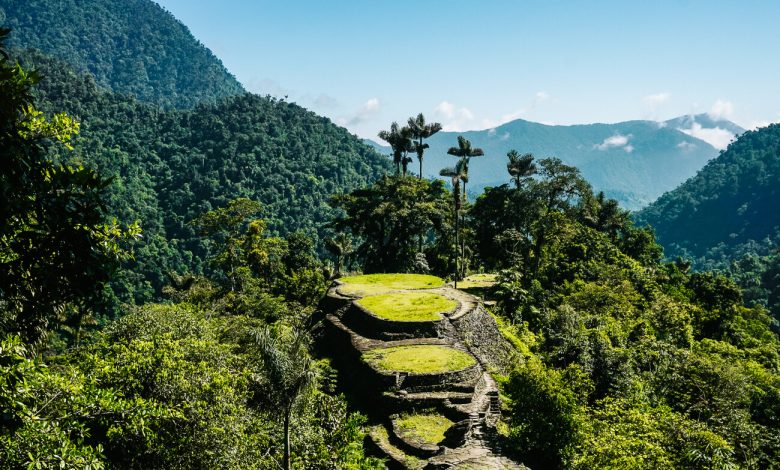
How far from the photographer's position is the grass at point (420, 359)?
21.7 meters

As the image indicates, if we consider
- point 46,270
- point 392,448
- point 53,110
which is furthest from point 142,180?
point 46,270

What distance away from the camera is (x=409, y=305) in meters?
27.5

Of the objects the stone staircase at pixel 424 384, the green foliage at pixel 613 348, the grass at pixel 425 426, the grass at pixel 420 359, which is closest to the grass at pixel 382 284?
the stone staircase at pixel 424 384

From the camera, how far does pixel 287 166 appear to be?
111 metres

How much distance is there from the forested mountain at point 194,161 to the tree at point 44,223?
7425 centimetres

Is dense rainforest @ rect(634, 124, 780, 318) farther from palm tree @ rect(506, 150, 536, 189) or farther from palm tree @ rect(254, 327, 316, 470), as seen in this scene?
palm tree @ rect(254, 327, 316, 470)

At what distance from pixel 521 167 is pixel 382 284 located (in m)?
24.6

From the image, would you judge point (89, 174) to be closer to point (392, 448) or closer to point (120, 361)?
point (120, 361)

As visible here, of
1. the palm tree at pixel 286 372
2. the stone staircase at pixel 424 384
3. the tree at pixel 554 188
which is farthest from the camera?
the tree at pixel 554 188

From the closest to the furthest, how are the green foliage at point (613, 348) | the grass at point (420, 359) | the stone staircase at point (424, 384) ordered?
the green foliage at point (613, 348) → the stone staircase at point (424, 384) → the grass at point (420, 359)

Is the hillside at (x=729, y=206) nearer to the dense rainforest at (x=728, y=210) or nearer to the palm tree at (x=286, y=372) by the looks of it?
the dense rainforest at (x=728, y=210)

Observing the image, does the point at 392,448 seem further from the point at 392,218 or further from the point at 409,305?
the point at 392,218

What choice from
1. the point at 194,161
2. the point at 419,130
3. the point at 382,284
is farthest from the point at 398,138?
the point at 194,161

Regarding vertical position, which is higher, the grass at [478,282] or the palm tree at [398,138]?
the palm tree at [398,138]
